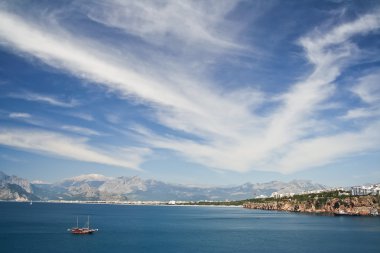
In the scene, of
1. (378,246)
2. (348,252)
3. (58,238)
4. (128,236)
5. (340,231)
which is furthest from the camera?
(340,231)

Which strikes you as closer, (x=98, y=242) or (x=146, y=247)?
(x=146, y=247)

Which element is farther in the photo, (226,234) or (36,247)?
(226,234)

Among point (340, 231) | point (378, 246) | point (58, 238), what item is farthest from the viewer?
point (340, 231)

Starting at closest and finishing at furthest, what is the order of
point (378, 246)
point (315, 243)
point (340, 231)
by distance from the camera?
1. point (378, 246)
2. point (315, 243)
3. point (340, 231)

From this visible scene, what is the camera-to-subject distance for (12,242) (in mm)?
112375

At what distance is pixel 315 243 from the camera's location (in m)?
114

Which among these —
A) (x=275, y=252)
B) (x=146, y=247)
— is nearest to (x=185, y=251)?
(x=146, y=247)

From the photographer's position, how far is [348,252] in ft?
323

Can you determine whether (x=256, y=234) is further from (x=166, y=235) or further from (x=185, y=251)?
(x=185, y=251)

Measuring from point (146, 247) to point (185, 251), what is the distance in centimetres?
1267

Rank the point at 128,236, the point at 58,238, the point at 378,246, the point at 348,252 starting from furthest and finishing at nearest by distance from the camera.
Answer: the point at 128,236, the point at 58,238, the point at 378,246, the point at 348,252

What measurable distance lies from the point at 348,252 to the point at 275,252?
1839cm

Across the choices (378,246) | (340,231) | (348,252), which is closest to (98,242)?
(348,252)

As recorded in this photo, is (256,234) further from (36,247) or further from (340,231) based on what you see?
(36,247)
